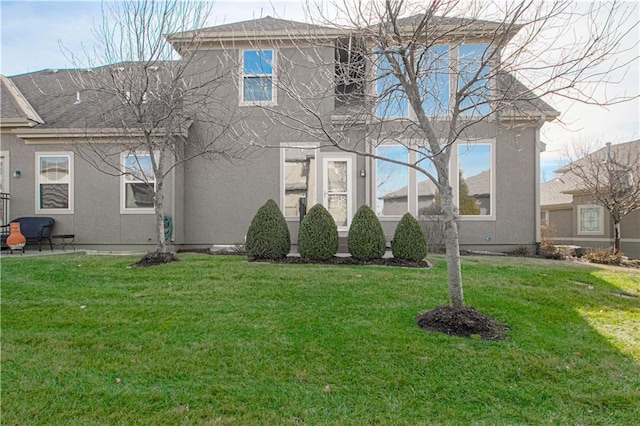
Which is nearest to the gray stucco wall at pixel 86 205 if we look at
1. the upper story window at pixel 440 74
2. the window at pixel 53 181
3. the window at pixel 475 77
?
the window at pixel 53 181

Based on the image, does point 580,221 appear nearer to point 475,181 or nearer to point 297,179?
point 475,181

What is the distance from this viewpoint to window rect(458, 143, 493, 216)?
427 inches

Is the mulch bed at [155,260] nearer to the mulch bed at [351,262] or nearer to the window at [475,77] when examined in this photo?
the mulch bed at [351,262]

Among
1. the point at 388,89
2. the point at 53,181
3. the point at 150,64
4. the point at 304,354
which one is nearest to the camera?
the point at 304,354

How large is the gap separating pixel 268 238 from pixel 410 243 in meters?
2.96

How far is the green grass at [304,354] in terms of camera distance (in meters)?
2.81

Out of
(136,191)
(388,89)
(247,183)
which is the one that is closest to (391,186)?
(247,183)

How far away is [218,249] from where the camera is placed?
10.3 metres

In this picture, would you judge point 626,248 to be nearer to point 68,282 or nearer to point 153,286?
point 153,286

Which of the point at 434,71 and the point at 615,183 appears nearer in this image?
the point at 434,71

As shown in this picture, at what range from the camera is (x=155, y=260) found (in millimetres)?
7586

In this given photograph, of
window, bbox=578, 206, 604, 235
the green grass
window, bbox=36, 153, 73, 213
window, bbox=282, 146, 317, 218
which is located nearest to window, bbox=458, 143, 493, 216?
window, bbox=282, 146, 317, 218

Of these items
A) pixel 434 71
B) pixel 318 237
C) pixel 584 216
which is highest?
pixel 434 71

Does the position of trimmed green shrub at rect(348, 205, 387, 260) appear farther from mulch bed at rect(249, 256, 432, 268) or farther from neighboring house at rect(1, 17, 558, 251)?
neighboring house at rect(1, 17, 558, 251)
